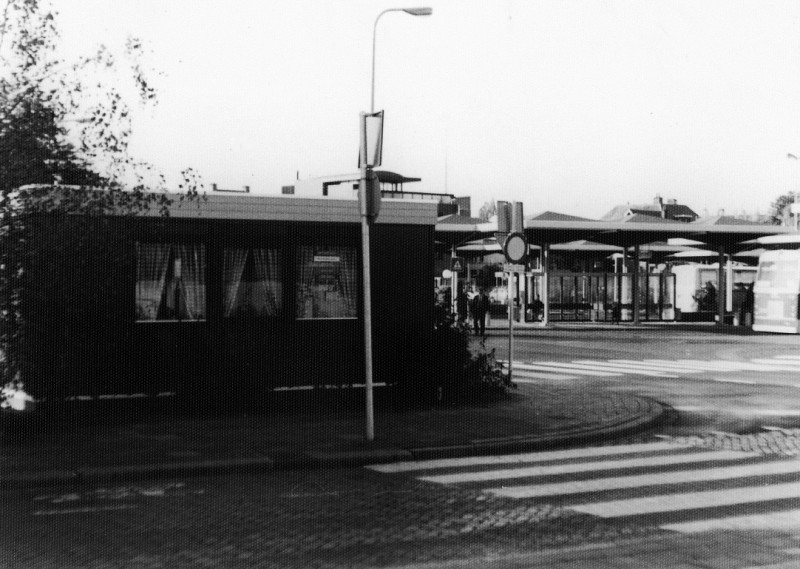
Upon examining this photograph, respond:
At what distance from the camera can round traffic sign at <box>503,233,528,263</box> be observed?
656 inches

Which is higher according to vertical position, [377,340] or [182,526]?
[377,340]

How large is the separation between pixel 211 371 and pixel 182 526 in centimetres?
590

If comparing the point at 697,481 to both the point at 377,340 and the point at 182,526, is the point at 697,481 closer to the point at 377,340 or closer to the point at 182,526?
the point at 182,526

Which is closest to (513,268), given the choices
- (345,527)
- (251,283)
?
(251,283)

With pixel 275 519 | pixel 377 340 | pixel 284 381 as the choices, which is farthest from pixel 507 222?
pixel 275 519

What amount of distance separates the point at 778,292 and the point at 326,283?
29.2m

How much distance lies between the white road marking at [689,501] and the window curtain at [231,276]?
22.7ft

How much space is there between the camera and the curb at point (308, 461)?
356 inches

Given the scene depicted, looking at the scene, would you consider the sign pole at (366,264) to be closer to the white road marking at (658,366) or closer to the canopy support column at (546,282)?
Answer: the white road marking at (658,366)

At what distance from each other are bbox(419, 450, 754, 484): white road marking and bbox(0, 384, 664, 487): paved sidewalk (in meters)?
1.09

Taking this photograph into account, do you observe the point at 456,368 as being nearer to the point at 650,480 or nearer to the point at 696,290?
the point at 650,480

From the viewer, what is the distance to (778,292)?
126 ft

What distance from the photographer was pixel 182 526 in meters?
7.27

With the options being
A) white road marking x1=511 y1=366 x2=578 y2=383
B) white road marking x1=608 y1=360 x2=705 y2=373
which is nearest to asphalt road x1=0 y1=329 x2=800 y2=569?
white road marking x1=511 y1=366 x2=578 y2=383
